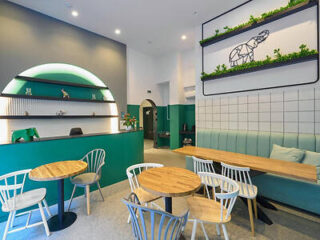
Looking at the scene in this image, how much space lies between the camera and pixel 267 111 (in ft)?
10.3

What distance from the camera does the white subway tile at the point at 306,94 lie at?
8.78 ft

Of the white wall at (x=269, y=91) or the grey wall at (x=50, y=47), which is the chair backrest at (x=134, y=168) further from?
the grey wall at (x=50, y=47)

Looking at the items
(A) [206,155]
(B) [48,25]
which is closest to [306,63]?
(A) [206,155]

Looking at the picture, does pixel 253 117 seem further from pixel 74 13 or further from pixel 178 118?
pixel 74 13

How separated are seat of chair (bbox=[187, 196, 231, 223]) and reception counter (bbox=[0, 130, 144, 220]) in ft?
6.93

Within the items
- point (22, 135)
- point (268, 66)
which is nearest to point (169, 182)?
point (22, 135)

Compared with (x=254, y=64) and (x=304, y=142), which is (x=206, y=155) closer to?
(x=304, y=142)

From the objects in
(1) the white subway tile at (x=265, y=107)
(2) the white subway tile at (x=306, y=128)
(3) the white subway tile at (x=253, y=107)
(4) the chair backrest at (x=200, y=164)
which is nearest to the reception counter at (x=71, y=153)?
(4) the chair backrest at (x=200, y=164)

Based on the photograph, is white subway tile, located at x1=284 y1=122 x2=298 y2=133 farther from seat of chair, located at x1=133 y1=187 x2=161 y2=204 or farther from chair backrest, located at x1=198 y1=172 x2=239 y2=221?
seat of chair, located at x1=133 y1=187 x2=161 y2=204

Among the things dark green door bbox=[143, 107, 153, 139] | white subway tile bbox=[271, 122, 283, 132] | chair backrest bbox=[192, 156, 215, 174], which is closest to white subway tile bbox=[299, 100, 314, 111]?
white subway tile bbox=[271, 122, 283, 132]

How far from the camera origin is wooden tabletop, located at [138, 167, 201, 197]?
1.43m

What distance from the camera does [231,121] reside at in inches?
145

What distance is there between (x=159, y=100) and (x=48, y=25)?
15.2 ft

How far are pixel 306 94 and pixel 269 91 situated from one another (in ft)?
1.84
